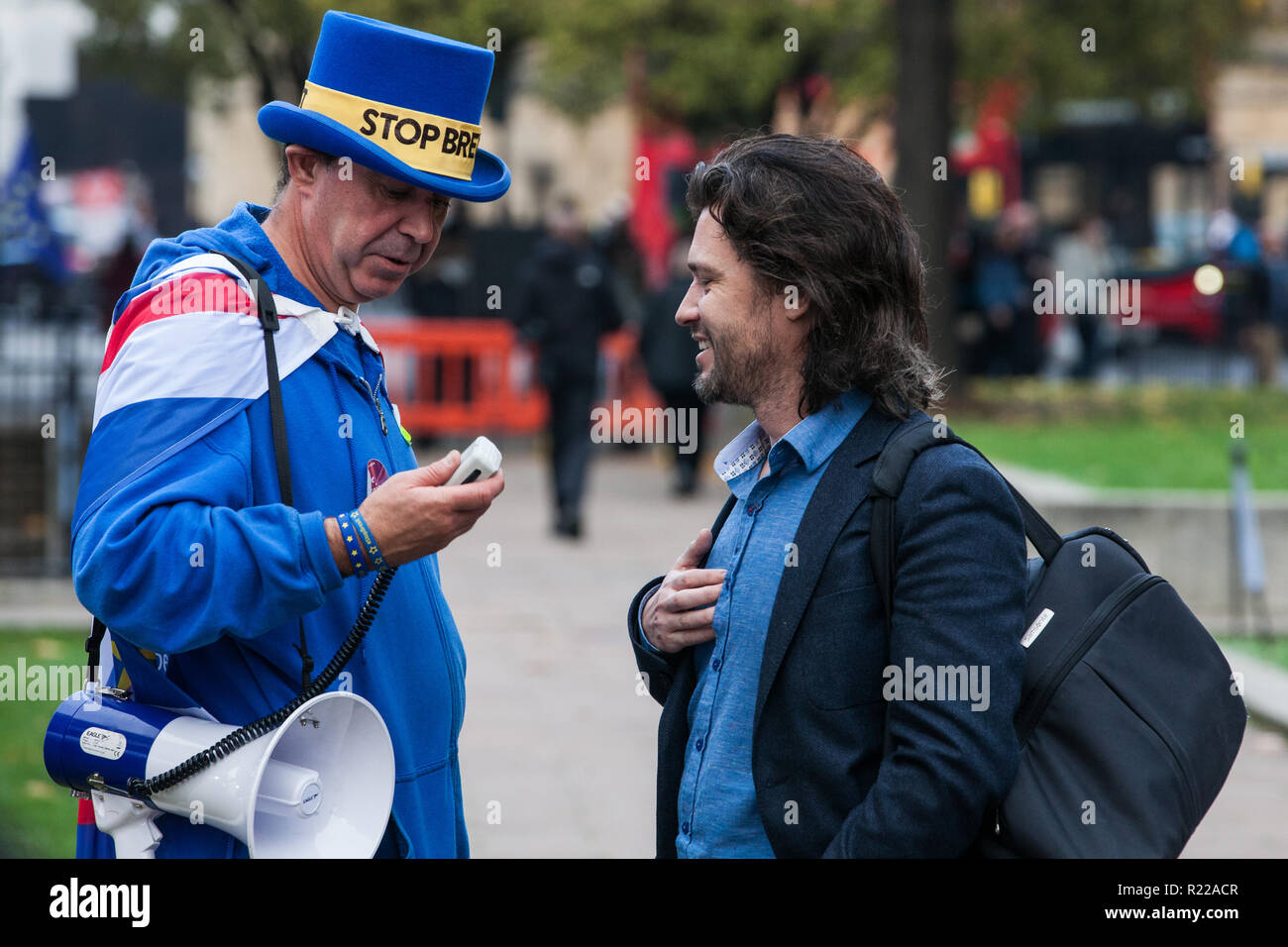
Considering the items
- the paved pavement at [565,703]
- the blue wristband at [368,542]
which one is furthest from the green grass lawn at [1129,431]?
the blue wristband at [368,542]

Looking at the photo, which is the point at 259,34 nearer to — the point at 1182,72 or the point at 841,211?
the point at 1182,72

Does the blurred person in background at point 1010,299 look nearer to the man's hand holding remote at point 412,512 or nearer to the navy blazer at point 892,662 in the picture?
the navy blazer at point 892,662

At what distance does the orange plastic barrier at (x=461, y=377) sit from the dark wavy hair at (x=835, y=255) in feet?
42.7

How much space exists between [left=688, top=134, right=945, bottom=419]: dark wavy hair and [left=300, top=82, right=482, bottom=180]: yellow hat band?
18.0 inches

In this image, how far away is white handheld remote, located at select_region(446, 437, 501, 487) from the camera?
7.60 ft

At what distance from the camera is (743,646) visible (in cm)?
247

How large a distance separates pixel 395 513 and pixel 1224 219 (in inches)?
953

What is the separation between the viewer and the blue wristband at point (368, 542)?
7.50 feet

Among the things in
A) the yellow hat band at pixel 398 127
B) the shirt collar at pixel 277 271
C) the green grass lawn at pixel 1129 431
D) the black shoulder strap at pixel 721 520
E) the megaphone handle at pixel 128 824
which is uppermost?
the yellow hat band at pixel 398 127

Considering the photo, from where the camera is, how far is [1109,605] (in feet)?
7.47

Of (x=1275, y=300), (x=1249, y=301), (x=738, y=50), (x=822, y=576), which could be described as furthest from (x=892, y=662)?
(x=1275, y=300)

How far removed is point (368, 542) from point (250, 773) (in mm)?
364

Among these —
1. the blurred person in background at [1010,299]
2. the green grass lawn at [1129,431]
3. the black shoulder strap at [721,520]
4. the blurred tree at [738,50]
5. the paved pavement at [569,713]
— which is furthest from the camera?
the blurred tree at [738,50]

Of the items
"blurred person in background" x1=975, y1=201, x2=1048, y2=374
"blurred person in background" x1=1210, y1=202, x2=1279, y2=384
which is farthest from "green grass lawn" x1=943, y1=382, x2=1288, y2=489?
"blurred person in background" x1=1210, y1=202, x2=1279, y2=384
